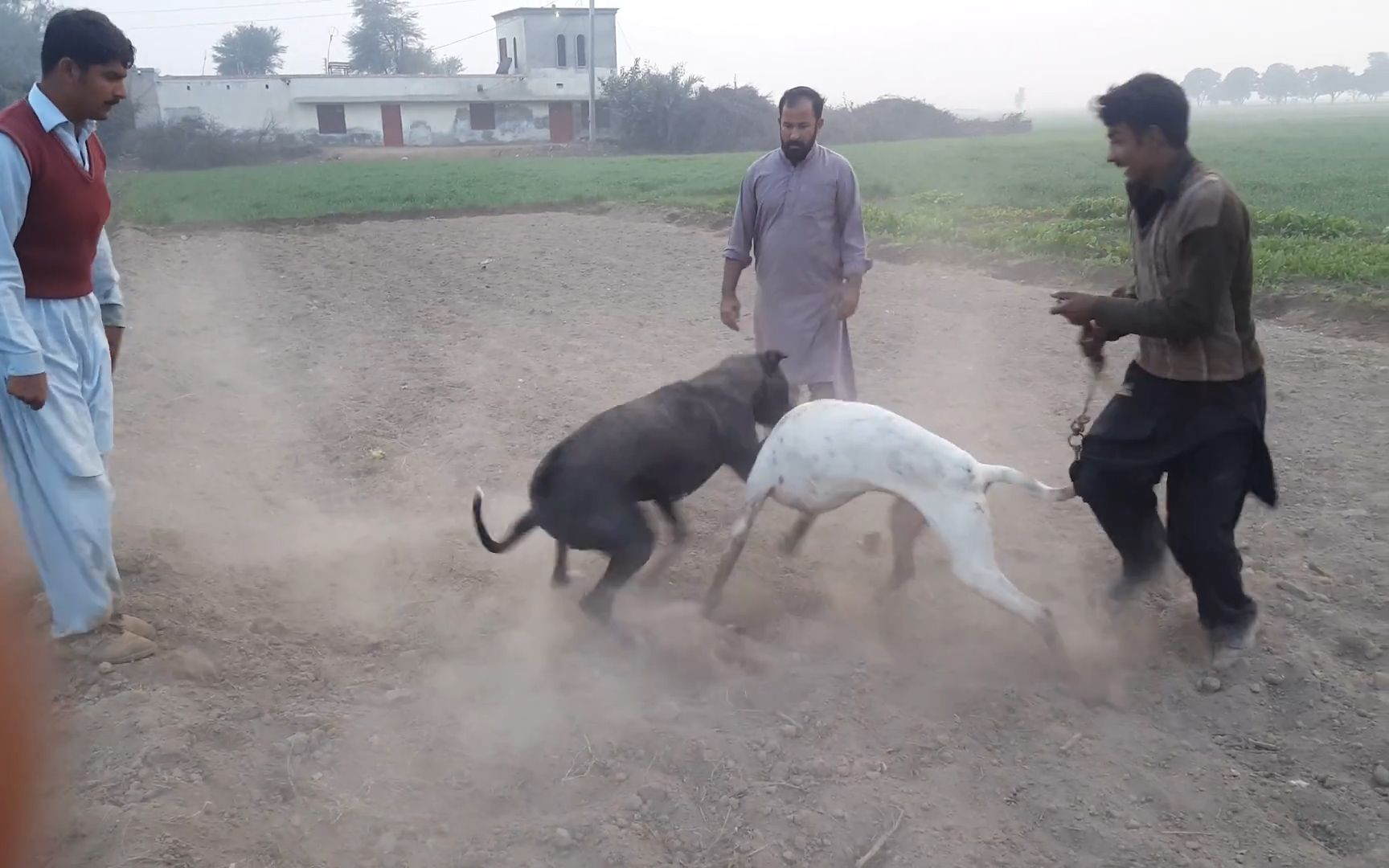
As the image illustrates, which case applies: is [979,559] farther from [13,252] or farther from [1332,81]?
[1332,81]

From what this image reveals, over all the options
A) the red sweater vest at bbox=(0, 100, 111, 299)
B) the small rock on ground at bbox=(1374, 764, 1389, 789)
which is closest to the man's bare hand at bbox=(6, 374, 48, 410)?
the red sweater vest at bbox=(0, 100, 111, 299)

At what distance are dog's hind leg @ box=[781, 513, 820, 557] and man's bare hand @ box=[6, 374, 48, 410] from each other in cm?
299

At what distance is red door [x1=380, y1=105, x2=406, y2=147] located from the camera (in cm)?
4884

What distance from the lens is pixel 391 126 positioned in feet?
161

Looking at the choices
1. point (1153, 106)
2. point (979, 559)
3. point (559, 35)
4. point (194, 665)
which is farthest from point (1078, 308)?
point (559, 35)

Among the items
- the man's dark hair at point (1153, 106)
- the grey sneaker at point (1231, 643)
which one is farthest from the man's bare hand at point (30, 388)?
the grey sneaker at point (1231, 643)

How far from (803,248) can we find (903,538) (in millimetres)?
1590

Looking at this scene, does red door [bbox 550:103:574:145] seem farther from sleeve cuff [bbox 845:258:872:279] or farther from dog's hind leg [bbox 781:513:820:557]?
dog's hind leg [bbox 781:513:820:557]

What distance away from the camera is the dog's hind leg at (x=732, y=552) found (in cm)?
430

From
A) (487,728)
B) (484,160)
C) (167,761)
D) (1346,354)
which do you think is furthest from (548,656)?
(484,160)

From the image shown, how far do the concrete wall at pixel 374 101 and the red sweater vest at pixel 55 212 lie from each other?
153ft

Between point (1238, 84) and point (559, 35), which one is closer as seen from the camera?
point (559, 35)

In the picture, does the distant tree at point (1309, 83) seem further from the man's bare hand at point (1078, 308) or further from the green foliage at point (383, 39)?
the man's bare hand at point (1078, 308)

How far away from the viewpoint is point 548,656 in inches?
162
